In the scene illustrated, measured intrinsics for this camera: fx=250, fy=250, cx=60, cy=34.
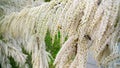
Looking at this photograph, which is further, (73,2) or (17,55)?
(17,55)

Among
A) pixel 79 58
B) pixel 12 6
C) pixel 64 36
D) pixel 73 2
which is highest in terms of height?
pixel 12 6

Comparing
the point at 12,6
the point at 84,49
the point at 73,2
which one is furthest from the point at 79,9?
the point at 12,6

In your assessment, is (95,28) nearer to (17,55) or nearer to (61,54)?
(61,54)

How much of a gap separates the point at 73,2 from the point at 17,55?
2.11 meters

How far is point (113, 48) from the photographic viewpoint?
41.9 inches

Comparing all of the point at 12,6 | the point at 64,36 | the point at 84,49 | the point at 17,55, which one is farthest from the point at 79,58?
the point at 12,6

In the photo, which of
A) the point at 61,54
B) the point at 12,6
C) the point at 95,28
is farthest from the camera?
the point at 12,6

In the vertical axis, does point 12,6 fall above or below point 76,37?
above

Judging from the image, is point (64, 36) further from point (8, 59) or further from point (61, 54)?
point (8, 59)

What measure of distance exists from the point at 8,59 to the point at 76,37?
8.20ft

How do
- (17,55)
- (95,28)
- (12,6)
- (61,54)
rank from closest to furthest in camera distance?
1. (95,28)
2. (61,54)
3. (17,55)
4. (12,6)

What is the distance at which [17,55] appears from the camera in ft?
10.1

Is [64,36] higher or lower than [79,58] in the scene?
higher

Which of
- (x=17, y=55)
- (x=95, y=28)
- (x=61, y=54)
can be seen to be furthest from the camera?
(x=17, y=55)
